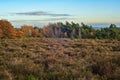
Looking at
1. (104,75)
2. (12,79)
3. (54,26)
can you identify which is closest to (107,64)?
(104,75)

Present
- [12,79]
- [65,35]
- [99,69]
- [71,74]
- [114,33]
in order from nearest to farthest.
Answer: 1. [12,79]
2. [71,74]
3. [99,69]
4. [114,33]
5. [65,35]

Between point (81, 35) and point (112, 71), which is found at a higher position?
point (112, 71)

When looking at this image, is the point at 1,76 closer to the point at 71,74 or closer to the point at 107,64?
the point at 71,74

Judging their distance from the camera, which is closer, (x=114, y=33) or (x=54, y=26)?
(x=114, y=33)

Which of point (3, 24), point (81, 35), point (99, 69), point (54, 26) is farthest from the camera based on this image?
point (54, 26)

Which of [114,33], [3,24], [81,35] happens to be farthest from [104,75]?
[81,35]

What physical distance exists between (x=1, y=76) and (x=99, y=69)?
357 centimetres

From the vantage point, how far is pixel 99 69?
10852 mm

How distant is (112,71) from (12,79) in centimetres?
350

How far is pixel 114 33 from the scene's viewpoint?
91188 millimetres

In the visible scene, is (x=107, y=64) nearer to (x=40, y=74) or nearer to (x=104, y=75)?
(x=104, y=75)

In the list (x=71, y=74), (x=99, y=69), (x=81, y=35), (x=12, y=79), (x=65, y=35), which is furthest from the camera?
(x=65, y=35)

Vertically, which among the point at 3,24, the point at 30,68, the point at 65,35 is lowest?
the point at 65,35

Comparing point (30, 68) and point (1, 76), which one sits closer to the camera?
point (1, 76)
